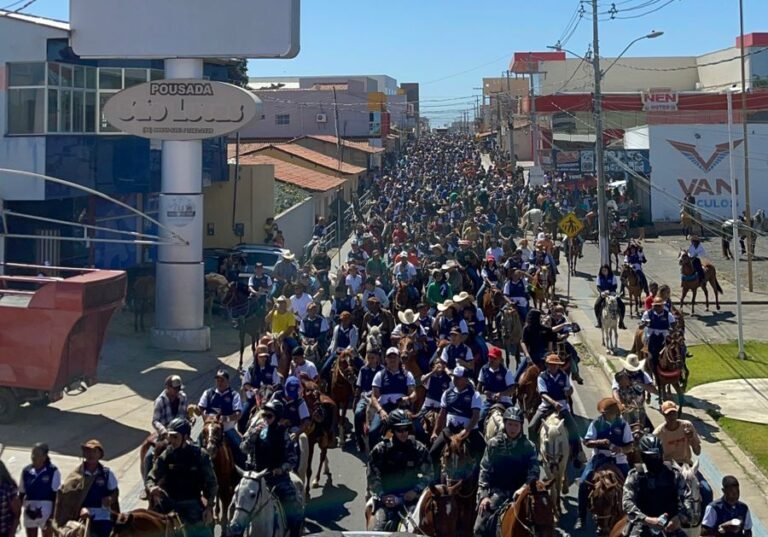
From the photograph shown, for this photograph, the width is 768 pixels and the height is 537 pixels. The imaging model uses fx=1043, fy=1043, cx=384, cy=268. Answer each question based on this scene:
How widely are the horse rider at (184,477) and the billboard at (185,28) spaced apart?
45.4ft

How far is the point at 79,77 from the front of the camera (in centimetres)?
2384

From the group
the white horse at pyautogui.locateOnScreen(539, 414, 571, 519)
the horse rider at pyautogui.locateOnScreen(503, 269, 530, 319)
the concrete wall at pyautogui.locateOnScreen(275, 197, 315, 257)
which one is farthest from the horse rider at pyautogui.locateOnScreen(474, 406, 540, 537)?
the concrete wall at pyautogui.locateOnScreen(275, 197, 315, 257)

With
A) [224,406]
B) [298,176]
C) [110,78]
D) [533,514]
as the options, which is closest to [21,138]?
Result: [110,78]

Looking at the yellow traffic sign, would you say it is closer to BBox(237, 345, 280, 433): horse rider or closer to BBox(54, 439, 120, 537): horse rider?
BBox(237, 345, 280, 433): horse rider

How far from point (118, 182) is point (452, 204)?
22585 mm

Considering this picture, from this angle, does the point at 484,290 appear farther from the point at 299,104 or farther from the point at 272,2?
the point at 299,104

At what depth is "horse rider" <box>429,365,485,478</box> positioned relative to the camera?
1116 centimetres

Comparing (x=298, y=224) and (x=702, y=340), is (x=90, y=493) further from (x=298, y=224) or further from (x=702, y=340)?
A: (x=298, y=224)

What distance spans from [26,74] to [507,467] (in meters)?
16.7

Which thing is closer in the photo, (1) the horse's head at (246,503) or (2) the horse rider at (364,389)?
(1) the horse's head at (246,503)

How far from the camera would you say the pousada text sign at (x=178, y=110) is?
21312 mm

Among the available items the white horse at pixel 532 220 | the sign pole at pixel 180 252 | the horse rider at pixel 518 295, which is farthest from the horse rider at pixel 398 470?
the white horse at pixel 532 220

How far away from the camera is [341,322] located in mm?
15641

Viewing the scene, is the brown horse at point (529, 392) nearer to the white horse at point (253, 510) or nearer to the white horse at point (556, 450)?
the white horse at point (556, 450)
